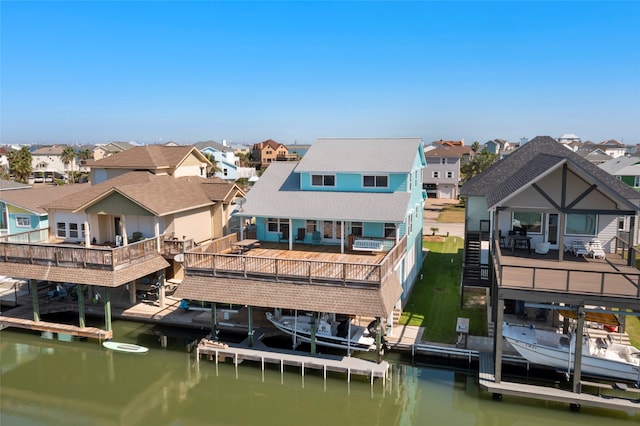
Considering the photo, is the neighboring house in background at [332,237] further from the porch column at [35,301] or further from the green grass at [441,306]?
the porch column at [35,301]

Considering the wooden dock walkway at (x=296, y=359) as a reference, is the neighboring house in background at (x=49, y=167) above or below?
above

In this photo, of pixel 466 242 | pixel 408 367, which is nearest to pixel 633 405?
pixel 408 367

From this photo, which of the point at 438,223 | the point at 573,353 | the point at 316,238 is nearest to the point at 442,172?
the point at 438,223

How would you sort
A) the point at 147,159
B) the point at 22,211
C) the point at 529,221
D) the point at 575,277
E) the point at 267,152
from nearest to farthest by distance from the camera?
the point at 575,277, the point at 529,221, the point at 147,159, the point at 22,211, the point at 267,152

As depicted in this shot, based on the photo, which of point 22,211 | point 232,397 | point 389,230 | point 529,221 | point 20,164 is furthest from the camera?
point 20,164

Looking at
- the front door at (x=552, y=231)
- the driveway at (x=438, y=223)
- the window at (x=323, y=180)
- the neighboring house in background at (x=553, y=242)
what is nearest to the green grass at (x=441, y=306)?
the neighboring house in background at (x=553, y=242)

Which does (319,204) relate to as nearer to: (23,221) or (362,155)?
(362,155)

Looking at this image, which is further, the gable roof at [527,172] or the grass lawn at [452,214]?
the grass lawn at [452,214]

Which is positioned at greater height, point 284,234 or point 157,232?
point 157,232
